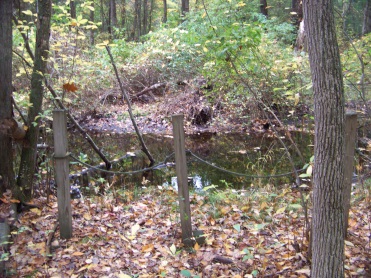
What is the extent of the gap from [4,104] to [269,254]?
11.0ft

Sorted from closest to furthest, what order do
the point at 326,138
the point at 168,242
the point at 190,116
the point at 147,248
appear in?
the point at 326,138
the point at 147,248
the point at 168,242
the point at 190,116

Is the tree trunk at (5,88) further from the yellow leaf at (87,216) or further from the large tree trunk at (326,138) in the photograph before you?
the large tree trunk at (326,138)

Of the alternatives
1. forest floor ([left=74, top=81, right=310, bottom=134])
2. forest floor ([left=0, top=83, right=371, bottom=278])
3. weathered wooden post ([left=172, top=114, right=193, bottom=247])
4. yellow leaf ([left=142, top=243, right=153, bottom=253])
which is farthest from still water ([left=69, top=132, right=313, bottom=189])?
yellow leaf ([left=142, top=243, right=153, bottom=253])

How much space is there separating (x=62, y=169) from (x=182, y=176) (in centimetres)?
130

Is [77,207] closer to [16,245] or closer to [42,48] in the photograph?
[16,245]

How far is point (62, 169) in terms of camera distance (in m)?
3.81

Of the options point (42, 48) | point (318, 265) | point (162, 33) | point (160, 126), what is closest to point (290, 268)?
point (318, 265)

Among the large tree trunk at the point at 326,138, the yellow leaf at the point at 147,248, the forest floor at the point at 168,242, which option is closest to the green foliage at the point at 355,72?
the large tree trunk at the point at 326,138

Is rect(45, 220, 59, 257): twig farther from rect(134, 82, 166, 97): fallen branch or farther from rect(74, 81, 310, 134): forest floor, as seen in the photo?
rect(134, 82, 166, 97): fallen branch

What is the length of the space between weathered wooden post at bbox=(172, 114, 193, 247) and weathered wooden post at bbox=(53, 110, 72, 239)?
120cm

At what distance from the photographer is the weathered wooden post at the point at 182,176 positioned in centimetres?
372

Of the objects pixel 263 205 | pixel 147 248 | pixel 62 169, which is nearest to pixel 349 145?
pixel 263 205

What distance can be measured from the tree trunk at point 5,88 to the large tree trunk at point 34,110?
1.26 ft

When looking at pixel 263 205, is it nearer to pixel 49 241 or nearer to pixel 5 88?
pixel 49 241
